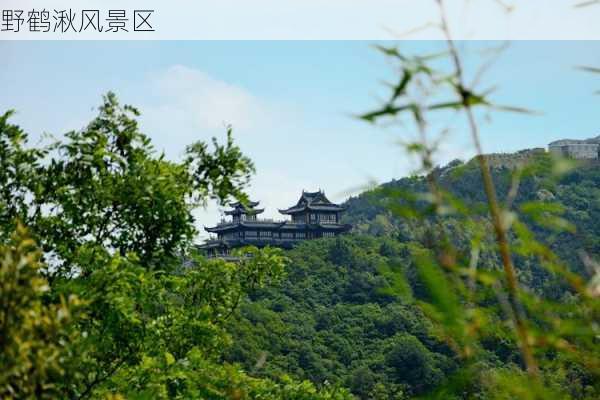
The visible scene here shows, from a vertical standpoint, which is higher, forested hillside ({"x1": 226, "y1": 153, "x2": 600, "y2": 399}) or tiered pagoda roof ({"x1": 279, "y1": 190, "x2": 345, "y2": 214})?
tiered pagoda roof ({"x1": 279, "y1": 190, "x2": 345, "y2": 214})

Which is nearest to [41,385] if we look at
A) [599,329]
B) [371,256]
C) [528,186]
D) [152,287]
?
[599,329]

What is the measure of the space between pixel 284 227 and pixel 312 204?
263 cm

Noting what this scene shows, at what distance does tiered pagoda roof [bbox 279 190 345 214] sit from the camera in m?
56.5

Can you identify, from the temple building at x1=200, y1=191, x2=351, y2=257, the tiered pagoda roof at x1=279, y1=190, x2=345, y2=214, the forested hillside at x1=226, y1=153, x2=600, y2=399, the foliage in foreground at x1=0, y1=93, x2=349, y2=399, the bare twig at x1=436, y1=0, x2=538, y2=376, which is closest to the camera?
the bare twig at x1=436, y1=0, x2=538, y2=376

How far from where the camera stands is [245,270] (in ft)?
24.3

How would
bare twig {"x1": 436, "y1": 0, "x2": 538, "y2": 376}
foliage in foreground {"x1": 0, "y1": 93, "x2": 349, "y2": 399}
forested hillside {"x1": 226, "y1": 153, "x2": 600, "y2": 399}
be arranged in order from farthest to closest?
forested hillside {"x1": 226, "y1": 153, "x2": 600, "y2": 399}
foliage in foreground {"x1": 0, "y1": 93, "x2": 349, "y2": 399}
bare twig {"x1": 436, "y1": 0, "x2": 538, "y2": 376}

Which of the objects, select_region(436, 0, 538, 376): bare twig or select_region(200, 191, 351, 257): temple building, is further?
select_region(200, 191, 351, 257): temple building

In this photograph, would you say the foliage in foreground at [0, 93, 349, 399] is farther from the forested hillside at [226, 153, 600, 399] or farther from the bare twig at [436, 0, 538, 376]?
the forested hillside at [226, 153, 600, 399]

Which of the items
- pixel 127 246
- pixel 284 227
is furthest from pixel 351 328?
pixel 127 246

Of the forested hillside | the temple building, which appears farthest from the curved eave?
the forested hillside

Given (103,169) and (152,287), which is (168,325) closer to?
(152,287)

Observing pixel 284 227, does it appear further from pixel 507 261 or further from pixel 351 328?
pixel 507 261

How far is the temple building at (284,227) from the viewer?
53688mm

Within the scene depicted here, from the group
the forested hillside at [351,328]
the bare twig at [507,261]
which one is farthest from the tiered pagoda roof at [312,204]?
the bare twig at [507,261]
